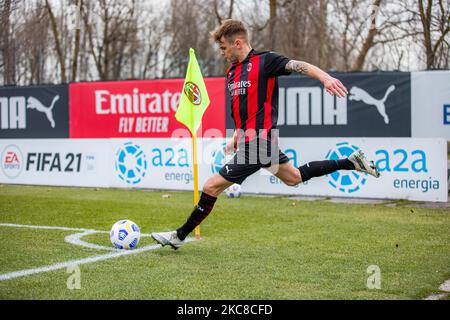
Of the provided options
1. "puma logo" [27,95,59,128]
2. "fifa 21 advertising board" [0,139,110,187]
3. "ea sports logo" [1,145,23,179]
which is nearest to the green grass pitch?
"fifa 21 advertising board" [0,139,110,187]

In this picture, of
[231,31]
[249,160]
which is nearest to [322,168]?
[249,160]

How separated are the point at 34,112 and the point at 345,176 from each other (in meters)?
8.30

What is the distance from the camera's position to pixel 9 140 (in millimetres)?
15703

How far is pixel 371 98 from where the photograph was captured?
12320 mm

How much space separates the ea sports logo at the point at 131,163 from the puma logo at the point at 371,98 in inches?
194

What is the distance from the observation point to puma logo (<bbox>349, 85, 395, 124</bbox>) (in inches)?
480

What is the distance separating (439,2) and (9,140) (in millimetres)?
11683

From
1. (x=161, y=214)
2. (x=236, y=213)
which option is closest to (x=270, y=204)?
(x=236, y=213)

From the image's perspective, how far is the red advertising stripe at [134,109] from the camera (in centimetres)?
1351

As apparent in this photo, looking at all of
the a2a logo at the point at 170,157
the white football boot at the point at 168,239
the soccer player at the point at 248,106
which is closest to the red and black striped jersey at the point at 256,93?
the soccer player at the point at 248,106

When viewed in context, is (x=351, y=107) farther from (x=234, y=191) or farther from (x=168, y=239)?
(x=168, y=239)

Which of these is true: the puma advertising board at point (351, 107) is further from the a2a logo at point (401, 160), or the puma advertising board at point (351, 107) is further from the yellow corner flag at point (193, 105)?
the yellow corner flag at point (193, 105)

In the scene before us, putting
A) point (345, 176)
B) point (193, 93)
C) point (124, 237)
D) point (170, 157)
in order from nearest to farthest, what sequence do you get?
1. point (124, 237)
2. point (193, 93)
3. point (345, 176)
4. point (170, 157)

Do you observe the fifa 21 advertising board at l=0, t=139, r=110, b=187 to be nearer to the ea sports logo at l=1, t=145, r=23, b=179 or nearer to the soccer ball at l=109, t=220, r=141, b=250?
the ea sports logo at l=1, t=145, r=23, b=179
